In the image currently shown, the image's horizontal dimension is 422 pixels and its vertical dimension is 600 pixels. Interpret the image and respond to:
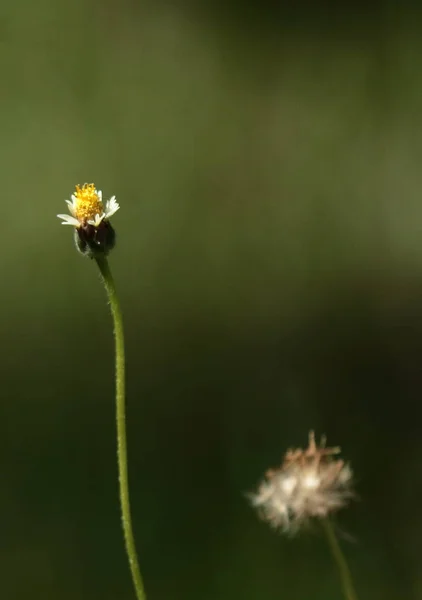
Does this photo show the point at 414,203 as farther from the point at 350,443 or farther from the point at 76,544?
the point at 76,544

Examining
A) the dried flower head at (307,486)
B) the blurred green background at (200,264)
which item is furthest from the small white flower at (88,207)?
the blurred green background at (200,264)

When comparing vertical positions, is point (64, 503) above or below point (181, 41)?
below

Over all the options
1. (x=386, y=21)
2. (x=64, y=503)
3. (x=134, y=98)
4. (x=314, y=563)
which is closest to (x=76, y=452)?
(x=64, y=503)

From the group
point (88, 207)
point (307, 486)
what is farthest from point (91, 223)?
Result: point (307, 486)

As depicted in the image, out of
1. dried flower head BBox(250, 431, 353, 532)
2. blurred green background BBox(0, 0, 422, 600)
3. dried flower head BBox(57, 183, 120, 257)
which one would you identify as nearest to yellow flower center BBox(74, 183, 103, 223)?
dried flower head BBox(57, 183, 120, 257)

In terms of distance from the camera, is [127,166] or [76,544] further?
[127,166]

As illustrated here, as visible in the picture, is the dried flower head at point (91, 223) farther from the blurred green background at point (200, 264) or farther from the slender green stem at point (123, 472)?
the blurred green background at point (200, 264)

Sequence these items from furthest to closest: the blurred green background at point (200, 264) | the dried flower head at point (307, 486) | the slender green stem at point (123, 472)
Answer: the blurred green background at point (200, 264), the dried flower head at point (307, 486), the slender green stem at point (123, 472)
